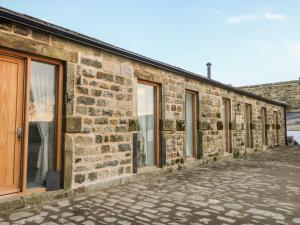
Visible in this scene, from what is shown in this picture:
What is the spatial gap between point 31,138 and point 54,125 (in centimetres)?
47

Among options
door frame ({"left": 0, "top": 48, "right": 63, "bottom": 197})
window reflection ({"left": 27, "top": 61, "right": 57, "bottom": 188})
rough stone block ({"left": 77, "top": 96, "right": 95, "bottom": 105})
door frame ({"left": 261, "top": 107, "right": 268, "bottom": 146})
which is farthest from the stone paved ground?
door frame ({"left": 261, "top": 107, "right": 268, "bottom": 146})

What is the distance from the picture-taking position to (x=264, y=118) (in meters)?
13.9

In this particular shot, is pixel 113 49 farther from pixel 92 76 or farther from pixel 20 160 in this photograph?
pixel 20 160

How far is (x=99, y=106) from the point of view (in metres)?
5.09

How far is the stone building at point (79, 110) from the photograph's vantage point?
13.1 feet

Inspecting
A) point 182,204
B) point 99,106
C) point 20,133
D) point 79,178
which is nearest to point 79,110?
point 99,106

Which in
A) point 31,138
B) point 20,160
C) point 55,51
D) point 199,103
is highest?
point 55,51

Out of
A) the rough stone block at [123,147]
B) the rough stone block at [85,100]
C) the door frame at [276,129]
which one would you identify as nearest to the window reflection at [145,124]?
the rough stone block at [123,147]

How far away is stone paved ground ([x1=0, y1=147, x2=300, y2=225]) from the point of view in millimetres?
3377

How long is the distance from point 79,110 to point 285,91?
1975cm

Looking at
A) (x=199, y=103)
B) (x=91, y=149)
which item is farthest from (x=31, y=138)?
(x=199, y=103)

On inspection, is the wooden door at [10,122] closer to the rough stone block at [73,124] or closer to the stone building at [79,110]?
the stone building at [79,110]

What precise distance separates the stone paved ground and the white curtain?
0.69 m

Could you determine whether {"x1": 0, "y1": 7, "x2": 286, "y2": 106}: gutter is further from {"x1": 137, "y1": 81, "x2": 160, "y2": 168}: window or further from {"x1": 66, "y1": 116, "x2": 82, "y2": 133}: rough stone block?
{"x1": 66, "y1": 116, "x2": 82, "y2": 133}: rough stone block
